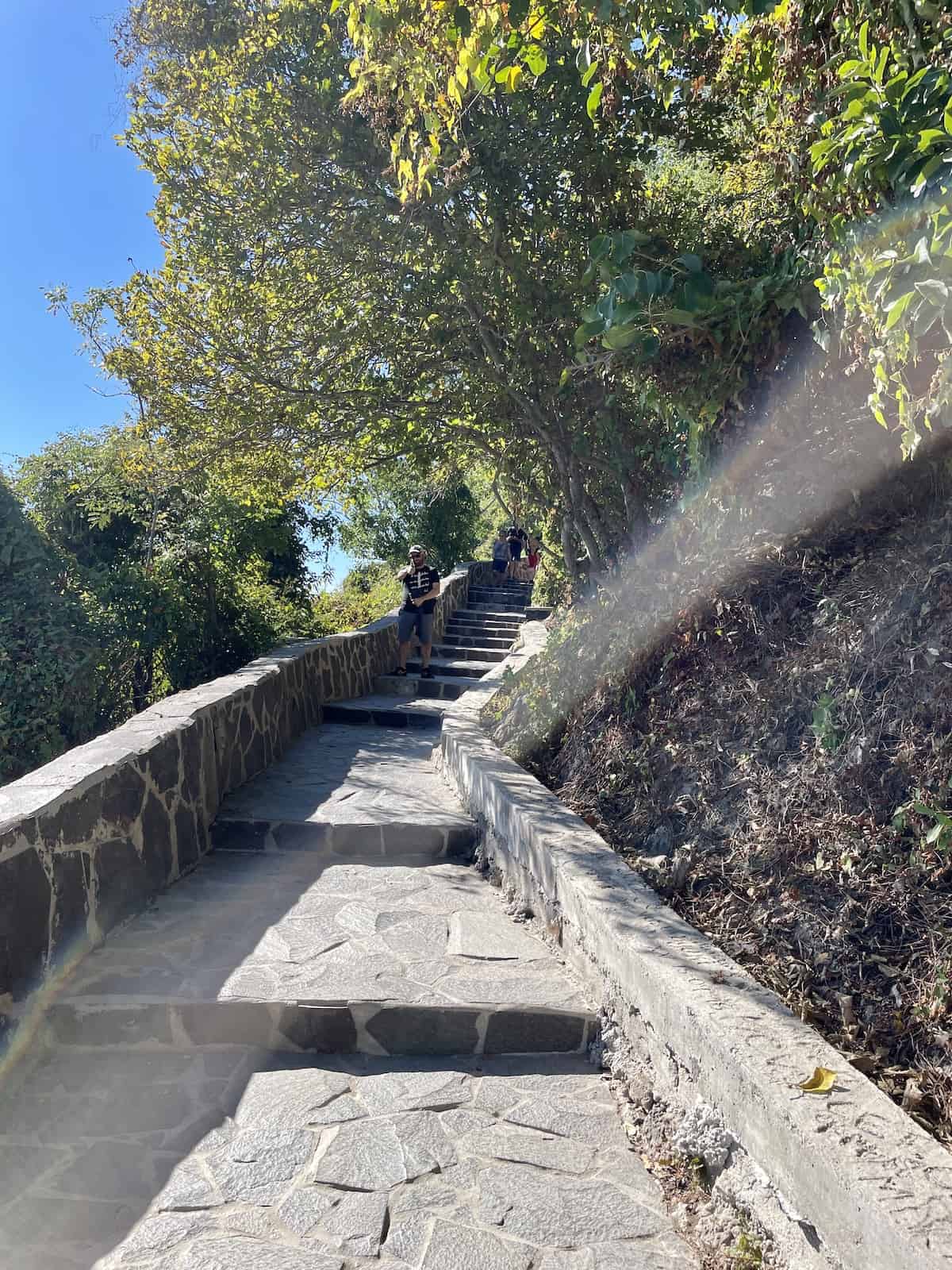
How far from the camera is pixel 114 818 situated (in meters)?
3.98

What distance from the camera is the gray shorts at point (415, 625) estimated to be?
36.3 feet

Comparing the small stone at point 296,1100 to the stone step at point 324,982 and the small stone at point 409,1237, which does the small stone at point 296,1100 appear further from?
the small stone at point 409,1237

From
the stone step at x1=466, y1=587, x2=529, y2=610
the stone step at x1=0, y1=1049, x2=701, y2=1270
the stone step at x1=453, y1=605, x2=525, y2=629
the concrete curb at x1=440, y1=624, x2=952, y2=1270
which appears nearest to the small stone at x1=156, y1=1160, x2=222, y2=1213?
the stone step at x1=0, y1=1049, x2=701, y2=1270

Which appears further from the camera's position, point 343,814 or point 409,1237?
point 343,814

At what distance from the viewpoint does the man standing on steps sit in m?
10.9

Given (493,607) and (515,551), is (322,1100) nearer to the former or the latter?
(493,607)

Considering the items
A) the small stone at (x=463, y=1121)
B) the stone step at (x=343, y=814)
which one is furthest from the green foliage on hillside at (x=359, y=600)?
the small stone at (x=463, y=1121)

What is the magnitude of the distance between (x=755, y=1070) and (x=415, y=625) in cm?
921

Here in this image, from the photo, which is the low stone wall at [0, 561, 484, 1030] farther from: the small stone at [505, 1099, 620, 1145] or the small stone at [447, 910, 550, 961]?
the small stone at [505, 1099, 620, 1145]

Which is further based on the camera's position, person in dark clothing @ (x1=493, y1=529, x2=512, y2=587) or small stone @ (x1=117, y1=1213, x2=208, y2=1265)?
person in dark clothing @ (x1=493, y1=529, x2=512, y2=587)

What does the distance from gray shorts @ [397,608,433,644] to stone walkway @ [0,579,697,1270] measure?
6.40 meters

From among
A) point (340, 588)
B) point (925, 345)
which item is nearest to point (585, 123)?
point (925, 345)

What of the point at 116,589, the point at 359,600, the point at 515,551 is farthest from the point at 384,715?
the point at 515,551

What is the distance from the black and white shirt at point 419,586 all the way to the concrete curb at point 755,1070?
700cm
